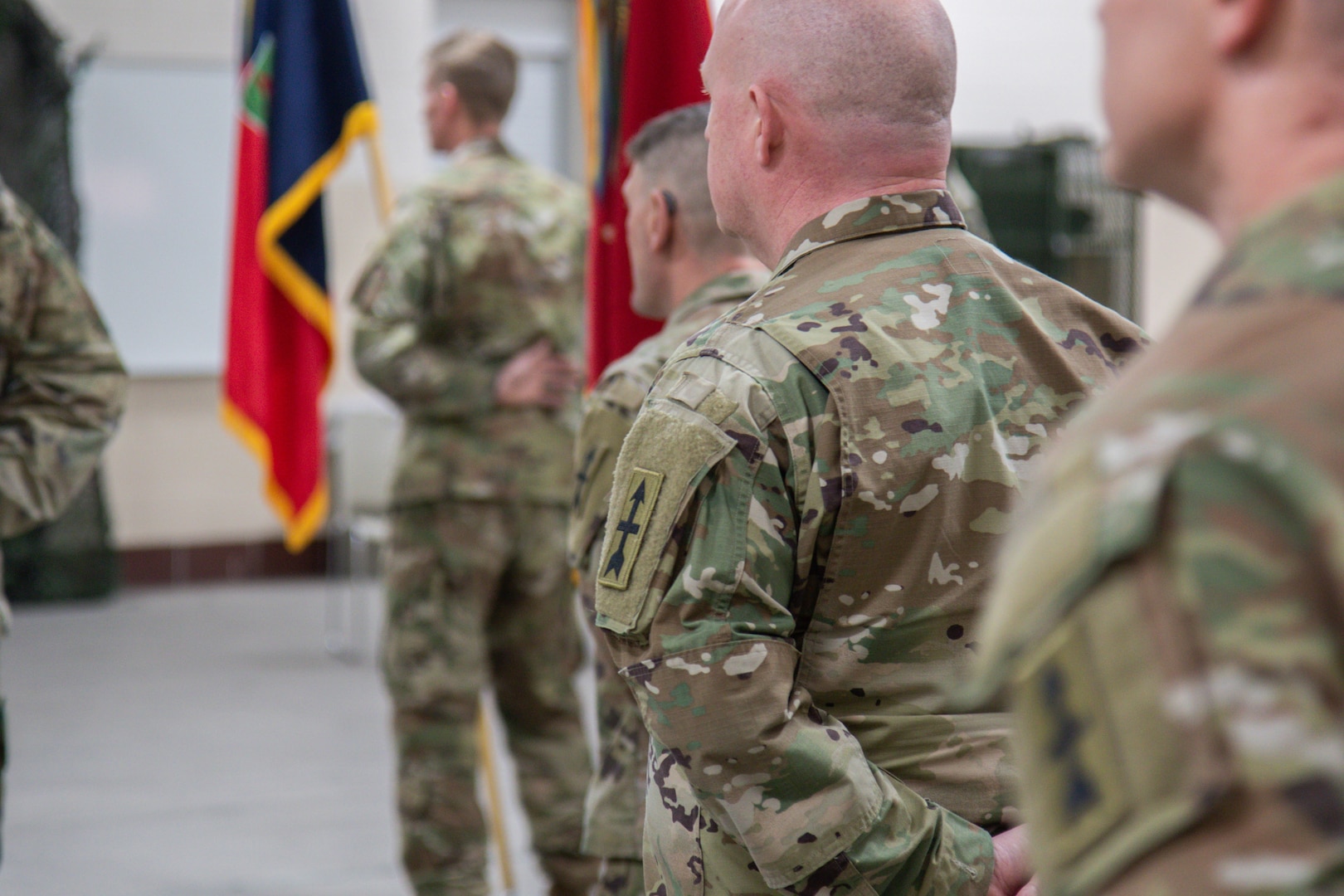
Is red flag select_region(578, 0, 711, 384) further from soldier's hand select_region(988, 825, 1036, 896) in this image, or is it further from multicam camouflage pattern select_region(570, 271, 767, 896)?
soldier's hand select_region(988, 825, 1036, 896)

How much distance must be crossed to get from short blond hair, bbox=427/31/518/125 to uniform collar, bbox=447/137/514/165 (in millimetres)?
42

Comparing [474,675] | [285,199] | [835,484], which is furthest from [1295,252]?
[285,199]

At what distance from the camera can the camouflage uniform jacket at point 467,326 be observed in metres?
2.92

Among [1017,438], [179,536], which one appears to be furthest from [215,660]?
[1017,438]

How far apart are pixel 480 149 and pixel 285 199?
567 millimetres

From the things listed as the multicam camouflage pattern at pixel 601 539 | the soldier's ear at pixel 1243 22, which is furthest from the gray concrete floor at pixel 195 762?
the soldier's ear at pixel 1243 22

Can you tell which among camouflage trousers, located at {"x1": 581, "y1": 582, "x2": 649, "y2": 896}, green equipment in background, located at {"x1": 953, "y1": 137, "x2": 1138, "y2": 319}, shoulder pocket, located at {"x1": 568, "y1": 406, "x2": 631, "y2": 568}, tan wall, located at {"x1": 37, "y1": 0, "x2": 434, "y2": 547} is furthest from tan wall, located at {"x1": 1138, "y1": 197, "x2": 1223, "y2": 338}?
shoulder pocket, located at {"x1": 568, "y1": 406, "x2": 631, "y2": 568}

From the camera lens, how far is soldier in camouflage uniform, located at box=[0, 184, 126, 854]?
210 cm

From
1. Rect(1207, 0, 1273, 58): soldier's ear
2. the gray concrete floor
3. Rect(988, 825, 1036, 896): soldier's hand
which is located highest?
Rect(1207, 0, 1273, 58): soldier's ear

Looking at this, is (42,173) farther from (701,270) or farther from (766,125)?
(766,125)

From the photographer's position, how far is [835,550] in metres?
1.11

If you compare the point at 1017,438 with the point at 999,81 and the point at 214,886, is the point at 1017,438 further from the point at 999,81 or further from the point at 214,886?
the point at 999,81

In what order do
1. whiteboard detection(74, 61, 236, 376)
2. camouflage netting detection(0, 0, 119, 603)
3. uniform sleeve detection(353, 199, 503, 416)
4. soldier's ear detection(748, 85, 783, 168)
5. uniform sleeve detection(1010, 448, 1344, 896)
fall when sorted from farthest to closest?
whiteboard detection(74, 61, 236, 376)
camouflage netting detection(0, 0, 119, 603)
uniform sleeve detection(353, 199, 503, 416)
soldier's ear detection(748, 85, 783, 168)
uniform sleeve detection(1010, 448, 1344, 896)

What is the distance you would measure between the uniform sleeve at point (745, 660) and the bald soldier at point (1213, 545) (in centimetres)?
46
